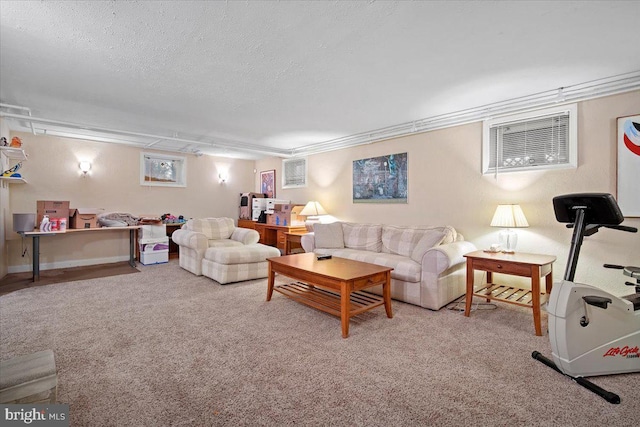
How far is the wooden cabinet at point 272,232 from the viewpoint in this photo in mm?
5734

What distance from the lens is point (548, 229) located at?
331cm

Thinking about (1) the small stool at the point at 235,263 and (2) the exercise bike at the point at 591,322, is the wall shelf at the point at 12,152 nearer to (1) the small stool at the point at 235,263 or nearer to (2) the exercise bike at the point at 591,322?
(1) the small stool at the point at 235,263

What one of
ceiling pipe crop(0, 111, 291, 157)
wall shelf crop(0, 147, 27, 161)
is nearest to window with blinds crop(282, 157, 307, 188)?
ceiling pipe crop(0, 111, 291, 157)

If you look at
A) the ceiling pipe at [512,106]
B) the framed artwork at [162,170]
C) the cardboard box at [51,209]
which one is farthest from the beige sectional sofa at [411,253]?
the cardboard box at [51,209]

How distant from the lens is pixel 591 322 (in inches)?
77.3

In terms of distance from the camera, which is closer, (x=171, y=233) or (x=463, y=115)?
(x=463, y=115)

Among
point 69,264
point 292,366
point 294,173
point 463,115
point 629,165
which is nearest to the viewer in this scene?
point 292,366

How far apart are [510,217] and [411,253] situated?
1171 mm

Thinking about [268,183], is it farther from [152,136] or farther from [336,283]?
[336,283]

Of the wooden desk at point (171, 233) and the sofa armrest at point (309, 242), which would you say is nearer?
the sofa armrest at point (309, 242)

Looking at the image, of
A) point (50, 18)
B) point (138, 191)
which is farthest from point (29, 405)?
point (138, 191)

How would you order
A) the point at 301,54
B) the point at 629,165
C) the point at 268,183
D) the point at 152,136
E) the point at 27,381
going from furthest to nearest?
the point at 268,183 → the point at 152,136 → the point at 629,165 → the point at 301,54 → the point at 27,381

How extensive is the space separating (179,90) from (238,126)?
58.3 inches

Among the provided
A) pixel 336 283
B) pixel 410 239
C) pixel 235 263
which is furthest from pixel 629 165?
pixel 235 263
